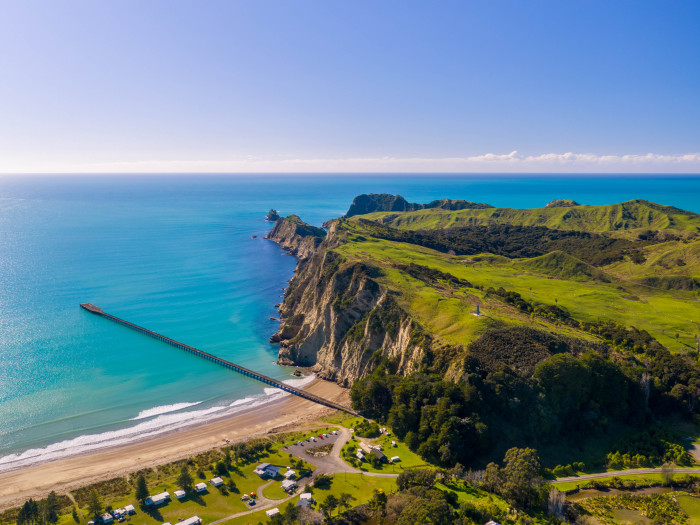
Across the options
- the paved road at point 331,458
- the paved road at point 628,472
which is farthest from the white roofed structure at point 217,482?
the paved road at point 628,472

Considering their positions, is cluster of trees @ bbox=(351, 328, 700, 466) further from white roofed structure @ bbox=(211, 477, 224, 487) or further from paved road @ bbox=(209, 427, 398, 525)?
white roofed structure @ bbox=(211, 477, 224, 487)

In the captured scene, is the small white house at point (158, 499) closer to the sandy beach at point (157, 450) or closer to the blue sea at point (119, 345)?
the sandy beach at point (157, 450)

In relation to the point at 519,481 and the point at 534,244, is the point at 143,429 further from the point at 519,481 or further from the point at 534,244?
the point at 534,244

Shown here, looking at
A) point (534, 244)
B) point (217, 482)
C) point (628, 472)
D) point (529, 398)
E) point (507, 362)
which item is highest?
point (507, 362)

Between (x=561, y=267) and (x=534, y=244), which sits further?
(x=534, y=244)

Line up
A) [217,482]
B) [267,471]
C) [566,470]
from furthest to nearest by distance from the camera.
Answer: [267,471] → [566,470] → [217,482]

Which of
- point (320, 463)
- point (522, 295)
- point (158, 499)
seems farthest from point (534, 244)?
point (158, 499)

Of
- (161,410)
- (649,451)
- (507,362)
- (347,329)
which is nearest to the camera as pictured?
(649,451)

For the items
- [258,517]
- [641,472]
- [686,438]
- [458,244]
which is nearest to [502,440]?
[641,472]
